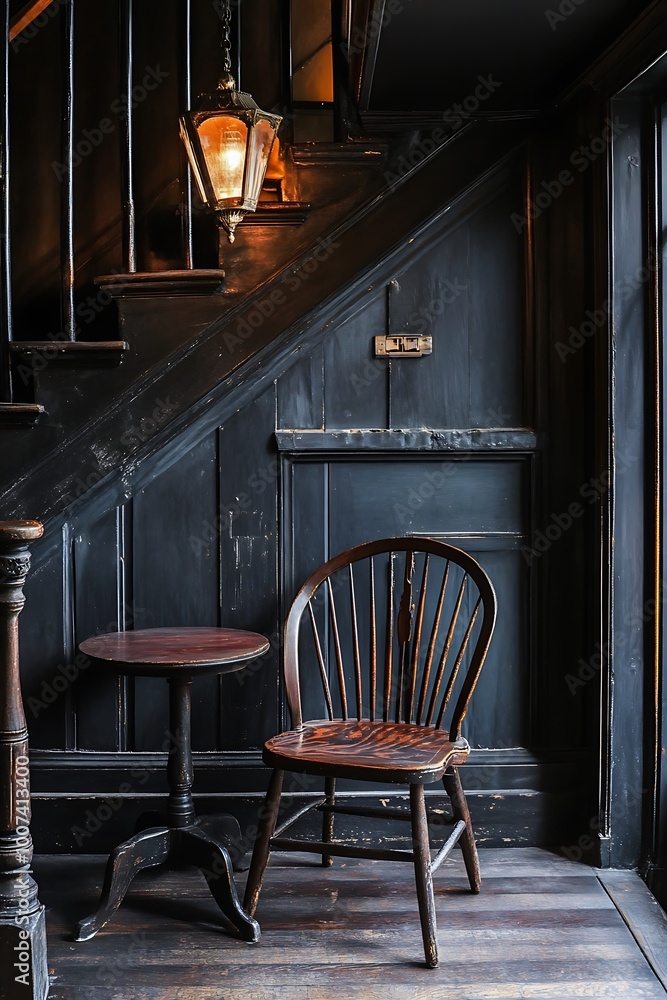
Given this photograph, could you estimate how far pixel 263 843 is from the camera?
238 centimetres

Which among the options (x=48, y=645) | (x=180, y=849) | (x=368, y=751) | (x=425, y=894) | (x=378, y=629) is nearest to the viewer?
(x=425, y=894)

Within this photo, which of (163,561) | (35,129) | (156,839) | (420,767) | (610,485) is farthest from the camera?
(35,129)

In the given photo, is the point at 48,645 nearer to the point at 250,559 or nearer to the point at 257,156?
the point at 250,559

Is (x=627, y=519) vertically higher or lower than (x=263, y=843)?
higher

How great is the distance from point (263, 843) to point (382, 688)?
74cm

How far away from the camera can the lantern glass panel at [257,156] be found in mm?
2408

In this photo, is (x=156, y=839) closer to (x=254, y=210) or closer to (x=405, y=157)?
(x=254, y=210)

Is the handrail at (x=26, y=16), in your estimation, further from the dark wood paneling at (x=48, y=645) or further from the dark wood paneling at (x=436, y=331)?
the dark wood paneling at (x=48, y=645)

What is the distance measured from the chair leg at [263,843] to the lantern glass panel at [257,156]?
1.56 meters

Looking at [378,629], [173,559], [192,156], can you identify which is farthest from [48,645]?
[192,156]

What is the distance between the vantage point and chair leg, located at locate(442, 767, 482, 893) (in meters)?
2.53

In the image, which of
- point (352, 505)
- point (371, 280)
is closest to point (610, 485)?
point (352, 505)

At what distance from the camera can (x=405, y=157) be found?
2832 millimetres

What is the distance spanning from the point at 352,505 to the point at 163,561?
64 cm
